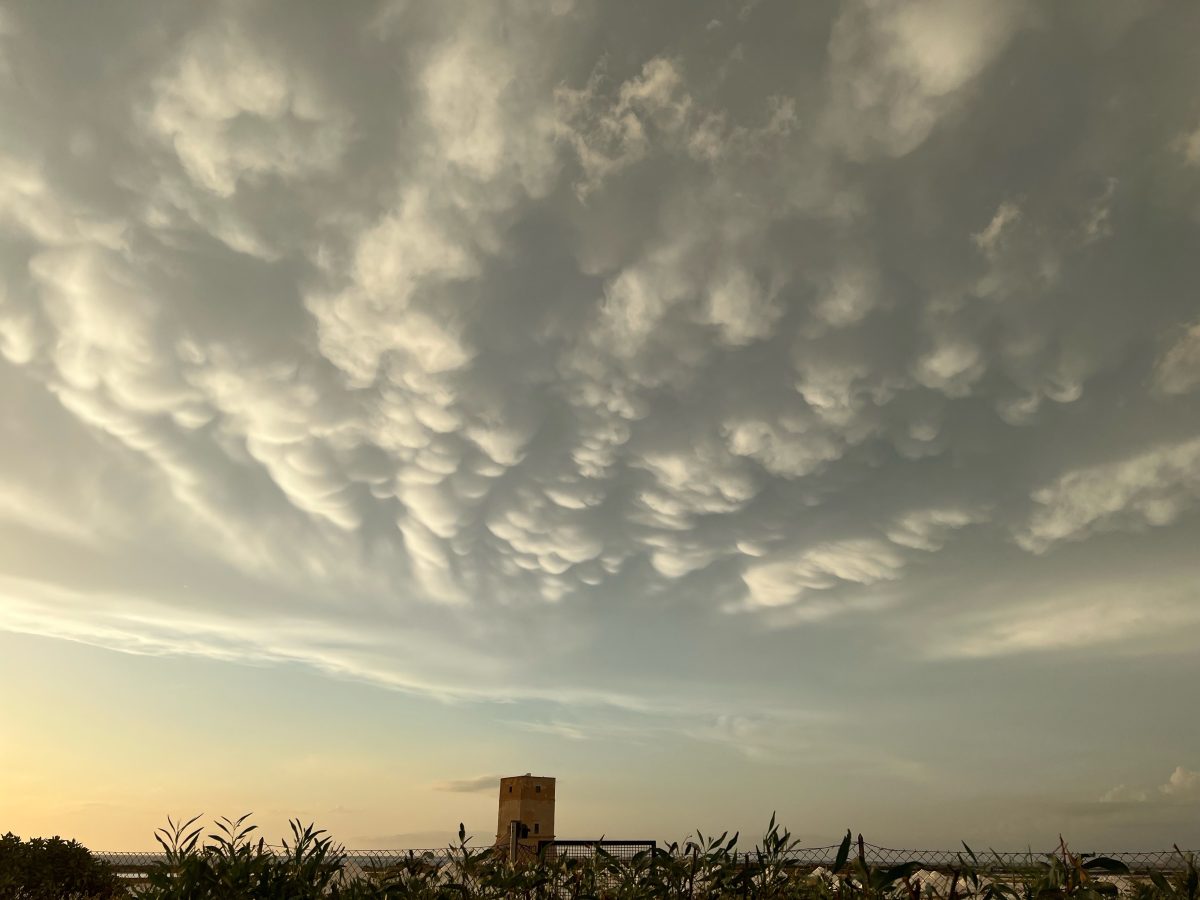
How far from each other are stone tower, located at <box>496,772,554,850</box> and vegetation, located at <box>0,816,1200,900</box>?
156ft

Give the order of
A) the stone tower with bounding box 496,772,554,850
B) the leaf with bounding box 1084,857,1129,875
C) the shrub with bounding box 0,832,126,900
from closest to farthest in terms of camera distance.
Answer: the leaf with bounding box 1084,857,1129,875, the shrub with bounding box 0,832,126,900, the stone tower with bounding box 496,772,554,850

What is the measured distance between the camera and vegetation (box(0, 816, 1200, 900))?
385cm

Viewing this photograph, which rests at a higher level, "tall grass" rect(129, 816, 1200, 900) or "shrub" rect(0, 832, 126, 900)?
"tall grass" rect(129, 816, 1200, 900)

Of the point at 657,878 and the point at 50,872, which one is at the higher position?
the point at 657,878

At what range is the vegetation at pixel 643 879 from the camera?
12.6 feet

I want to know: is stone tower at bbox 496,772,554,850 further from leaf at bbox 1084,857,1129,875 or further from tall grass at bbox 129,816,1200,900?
leaf at bbox 1084,857,1129,875

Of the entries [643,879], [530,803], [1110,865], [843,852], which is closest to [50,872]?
[643,879]

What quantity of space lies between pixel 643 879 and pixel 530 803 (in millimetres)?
49629

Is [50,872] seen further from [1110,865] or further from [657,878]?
[1110,865]

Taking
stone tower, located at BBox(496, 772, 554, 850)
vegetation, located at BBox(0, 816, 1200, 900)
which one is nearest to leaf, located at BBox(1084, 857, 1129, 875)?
vegetation, located at BBox(0, 816, 1200, 900)

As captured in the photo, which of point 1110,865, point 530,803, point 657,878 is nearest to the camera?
point 1110,865

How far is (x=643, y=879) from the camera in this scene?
19.5 ft

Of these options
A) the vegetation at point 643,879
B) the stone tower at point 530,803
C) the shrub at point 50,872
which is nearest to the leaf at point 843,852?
the vegetation at point 643,879

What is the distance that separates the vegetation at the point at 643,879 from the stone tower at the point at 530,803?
156 feet
